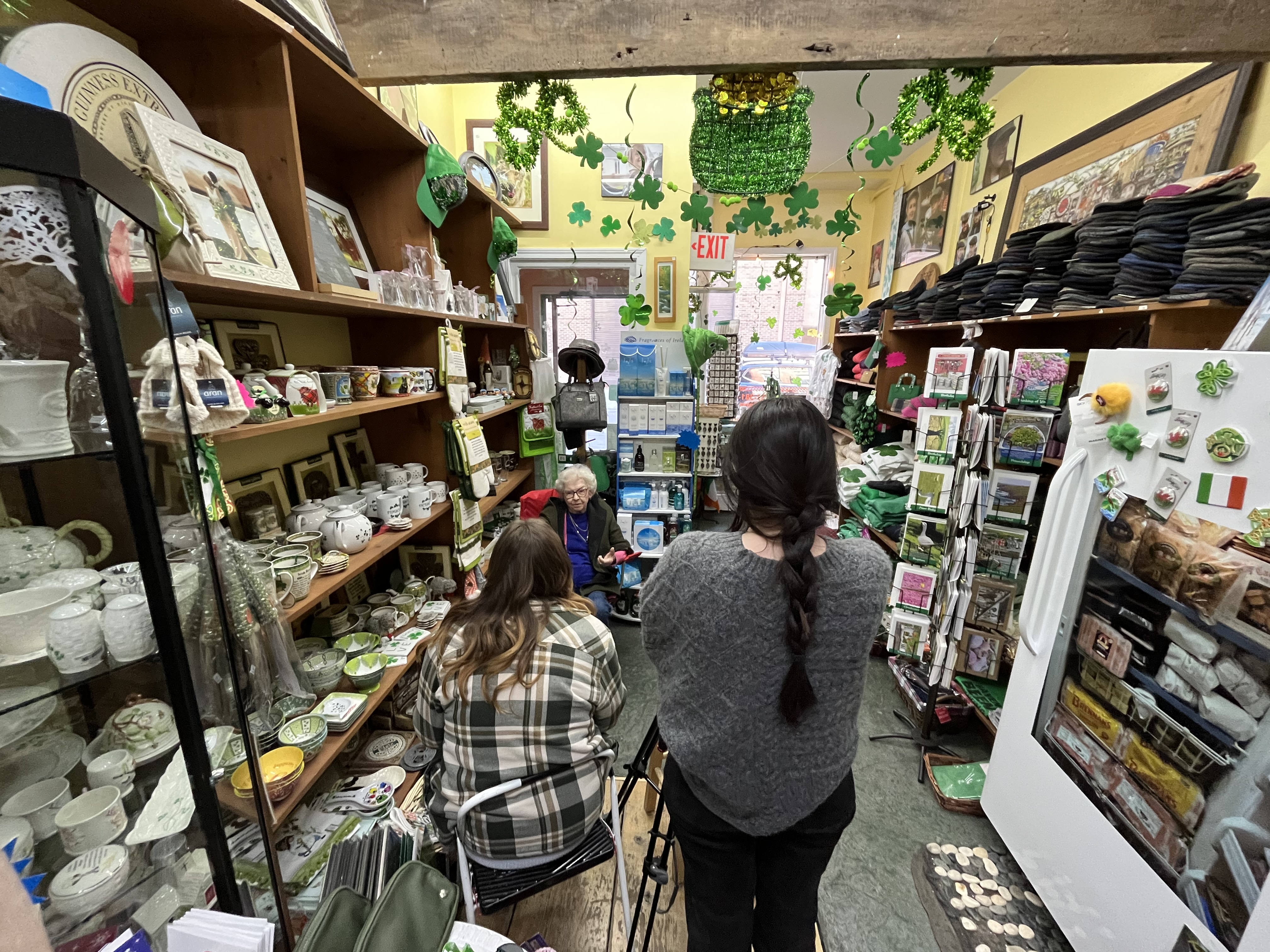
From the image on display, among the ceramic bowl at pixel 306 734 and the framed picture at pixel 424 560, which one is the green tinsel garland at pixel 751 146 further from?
the ceramic bowl at pixel 306 734

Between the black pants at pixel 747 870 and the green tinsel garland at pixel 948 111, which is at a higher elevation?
the green tinsel garland at pixel 948 111

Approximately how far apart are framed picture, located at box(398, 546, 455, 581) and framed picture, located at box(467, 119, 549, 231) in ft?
8.10

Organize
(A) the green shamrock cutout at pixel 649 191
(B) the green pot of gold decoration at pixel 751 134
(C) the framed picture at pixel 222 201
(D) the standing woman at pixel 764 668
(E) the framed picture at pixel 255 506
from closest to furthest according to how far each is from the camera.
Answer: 1. (D) the standing woman at pixel 764 668
2. (C) the framed picture at pixel 222 201
3. (E) the framed picture at pixel 255 506
4. (B) the green pot of gold decoration at pixel 751 134
5. (A) the green shamrock cutout at pixel 649 191

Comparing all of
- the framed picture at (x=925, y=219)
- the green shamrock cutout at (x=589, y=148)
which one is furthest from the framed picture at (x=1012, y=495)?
the framed picture at (x=925, y=219)

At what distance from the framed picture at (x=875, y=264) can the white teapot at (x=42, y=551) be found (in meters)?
5.63

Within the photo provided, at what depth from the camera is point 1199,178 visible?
1559 mm

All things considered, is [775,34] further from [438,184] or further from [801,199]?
[438,184]

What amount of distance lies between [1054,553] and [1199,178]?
52.0 inches

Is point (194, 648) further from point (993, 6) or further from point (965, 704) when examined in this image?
point (965, 704)

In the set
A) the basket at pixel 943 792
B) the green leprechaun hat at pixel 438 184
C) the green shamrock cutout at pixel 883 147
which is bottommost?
the basket at pixel 943 792

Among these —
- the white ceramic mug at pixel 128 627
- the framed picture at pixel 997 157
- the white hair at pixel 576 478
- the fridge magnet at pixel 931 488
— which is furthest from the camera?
the framed picture at pixel 997 157

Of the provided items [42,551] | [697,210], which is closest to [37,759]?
[42,551]

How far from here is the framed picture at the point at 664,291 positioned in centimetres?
369

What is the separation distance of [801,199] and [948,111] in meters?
0.79
